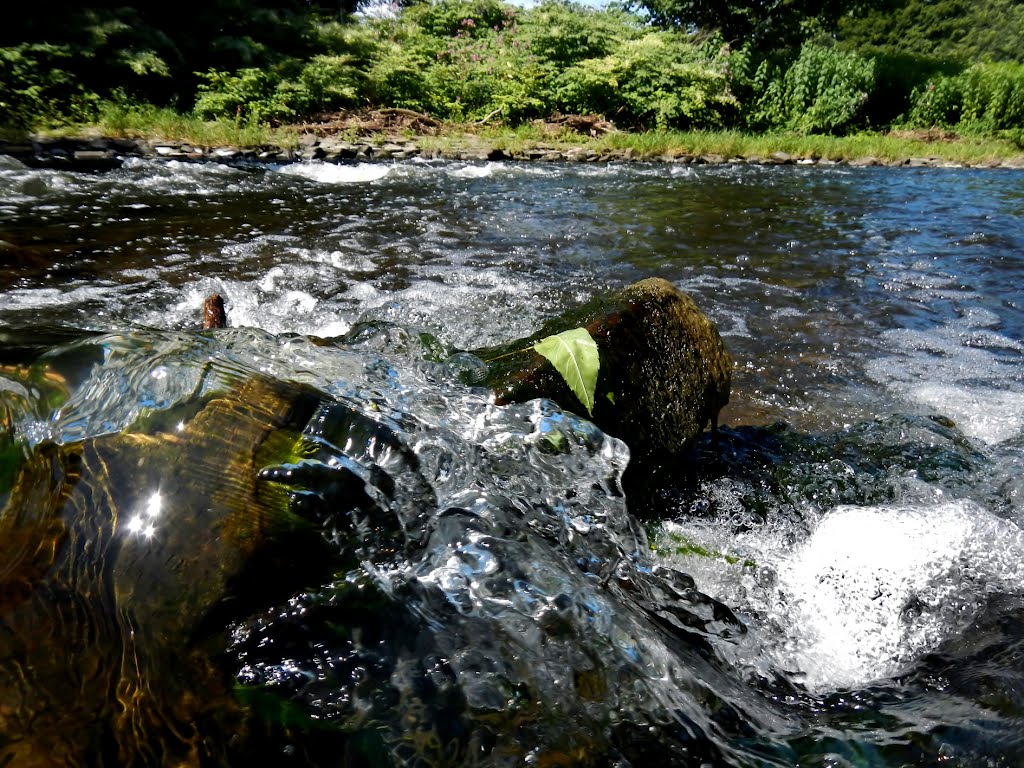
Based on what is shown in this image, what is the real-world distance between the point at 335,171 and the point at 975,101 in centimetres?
2339

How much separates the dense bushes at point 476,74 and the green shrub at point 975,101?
0.05 m

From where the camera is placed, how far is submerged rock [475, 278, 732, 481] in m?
2.14

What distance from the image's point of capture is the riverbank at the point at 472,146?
1052cm

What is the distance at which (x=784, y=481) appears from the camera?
2.71m

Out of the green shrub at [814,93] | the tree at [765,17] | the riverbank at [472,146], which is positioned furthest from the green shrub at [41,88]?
the tree at [765,17]

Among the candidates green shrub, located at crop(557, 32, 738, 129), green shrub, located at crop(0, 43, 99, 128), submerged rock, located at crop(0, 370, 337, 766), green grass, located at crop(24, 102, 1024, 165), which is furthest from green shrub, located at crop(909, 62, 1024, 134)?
submerged rock, located at crop(0, 370, 337, 766)

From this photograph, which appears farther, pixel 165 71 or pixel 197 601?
pixel 165 71

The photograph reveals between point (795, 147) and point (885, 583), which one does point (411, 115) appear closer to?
point (795, 147)

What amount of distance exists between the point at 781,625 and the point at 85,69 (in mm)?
17324

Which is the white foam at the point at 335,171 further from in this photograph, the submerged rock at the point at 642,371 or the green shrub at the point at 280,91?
the submerged rock at the point at 642,371

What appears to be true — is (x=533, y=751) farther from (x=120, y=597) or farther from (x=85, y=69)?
(x=85, y=69)

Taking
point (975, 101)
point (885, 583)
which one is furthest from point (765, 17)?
point (885, 583)

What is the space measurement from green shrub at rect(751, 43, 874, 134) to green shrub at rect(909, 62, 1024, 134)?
269 cm

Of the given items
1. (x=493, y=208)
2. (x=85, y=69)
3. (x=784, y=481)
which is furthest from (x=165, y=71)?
(x=784, y=481)
